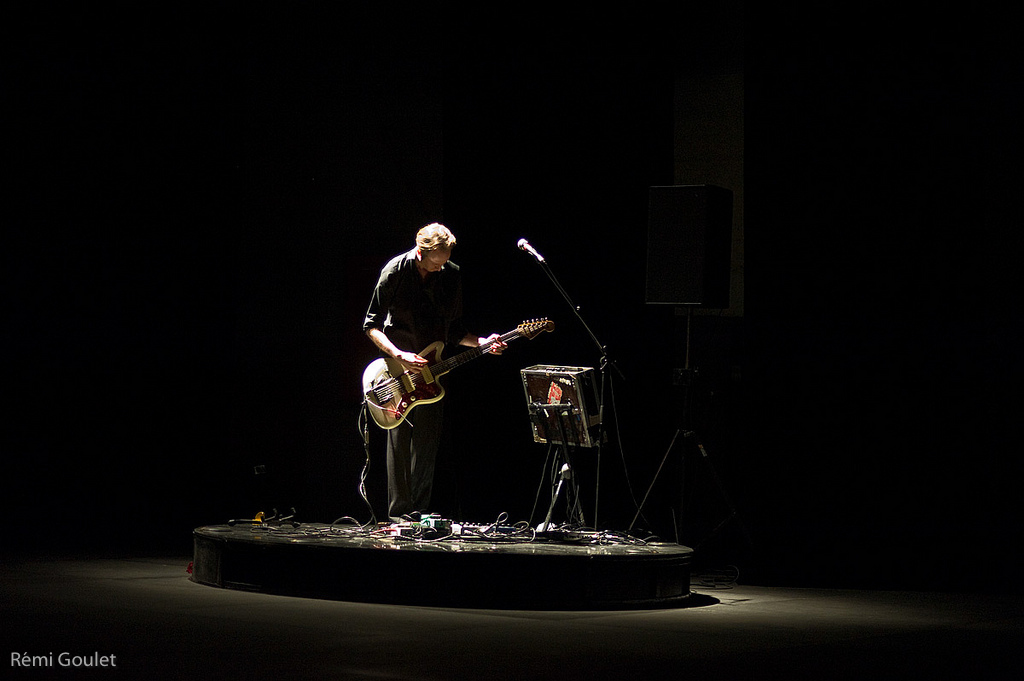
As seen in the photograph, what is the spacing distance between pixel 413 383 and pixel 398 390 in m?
0.09

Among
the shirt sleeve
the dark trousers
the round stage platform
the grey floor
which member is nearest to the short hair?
the shirt sleeve

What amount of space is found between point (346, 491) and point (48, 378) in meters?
2.48

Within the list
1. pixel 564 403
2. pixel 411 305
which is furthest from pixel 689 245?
pixel 411 305

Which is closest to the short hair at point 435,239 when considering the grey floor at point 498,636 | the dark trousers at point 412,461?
the dark trousers at point 412,461

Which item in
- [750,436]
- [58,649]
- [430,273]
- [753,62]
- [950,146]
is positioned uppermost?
[753,62]

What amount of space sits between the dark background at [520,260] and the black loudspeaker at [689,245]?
50 cm

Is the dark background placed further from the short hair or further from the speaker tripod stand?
the short hair

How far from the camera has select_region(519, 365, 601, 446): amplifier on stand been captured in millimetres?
5698

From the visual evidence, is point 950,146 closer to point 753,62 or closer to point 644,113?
point 753,62

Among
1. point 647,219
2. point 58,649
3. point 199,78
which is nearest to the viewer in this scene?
point 58,649

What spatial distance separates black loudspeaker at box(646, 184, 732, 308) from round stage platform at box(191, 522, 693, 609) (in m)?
1.49

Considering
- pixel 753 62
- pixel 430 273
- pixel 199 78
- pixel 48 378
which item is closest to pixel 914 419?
pixel 753 62

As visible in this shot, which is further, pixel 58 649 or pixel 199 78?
pixel 199 78

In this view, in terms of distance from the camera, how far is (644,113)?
723cm
